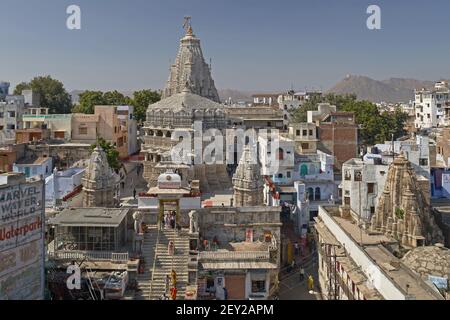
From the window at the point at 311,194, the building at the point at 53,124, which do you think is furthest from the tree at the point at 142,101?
the window at the point at 311,194

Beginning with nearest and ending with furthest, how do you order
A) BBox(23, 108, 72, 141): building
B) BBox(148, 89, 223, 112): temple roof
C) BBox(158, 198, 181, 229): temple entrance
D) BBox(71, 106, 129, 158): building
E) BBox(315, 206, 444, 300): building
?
1. BBox(315, 206, 444, 300): building
2. BBox(158, 198, 181, 229): temple entrance
3. BBox(148, 89, 223, 112): temple roof
4. BBox(71, 106, 129, 158): building
5. BBox(23, 108, 72, 141): building

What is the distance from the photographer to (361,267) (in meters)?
21.0

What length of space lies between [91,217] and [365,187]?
17.6m

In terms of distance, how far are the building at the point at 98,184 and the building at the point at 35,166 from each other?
10.2m

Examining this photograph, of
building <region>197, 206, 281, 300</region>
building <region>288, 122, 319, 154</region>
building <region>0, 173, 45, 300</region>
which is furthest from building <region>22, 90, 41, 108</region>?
building <region>0, 173, 45, 300</region>

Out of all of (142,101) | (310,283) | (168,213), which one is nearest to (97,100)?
(142,101)

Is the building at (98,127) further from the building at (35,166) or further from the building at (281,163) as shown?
the building at (281,163)

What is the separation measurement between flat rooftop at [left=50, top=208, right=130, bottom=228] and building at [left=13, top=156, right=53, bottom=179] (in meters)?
14.8

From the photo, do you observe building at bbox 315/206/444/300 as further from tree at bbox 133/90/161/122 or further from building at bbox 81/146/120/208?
tree at bbox 133/90/161/122

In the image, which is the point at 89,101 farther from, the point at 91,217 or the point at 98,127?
the point at 91,217

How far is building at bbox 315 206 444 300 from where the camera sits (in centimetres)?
1802

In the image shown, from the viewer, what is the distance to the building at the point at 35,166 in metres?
40.6

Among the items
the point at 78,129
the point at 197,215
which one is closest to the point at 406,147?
the point at 197,215

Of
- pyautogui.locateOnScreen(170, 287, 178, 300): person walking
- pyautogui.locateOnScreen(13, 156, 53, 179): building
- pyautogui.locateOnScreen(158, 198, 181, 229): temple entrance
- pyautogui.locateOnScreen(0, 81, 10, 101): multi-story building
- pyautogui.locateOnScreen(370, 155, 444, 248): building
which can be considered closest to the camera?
pyautogui.locateOnScreen(170, 287, 178, 300): person walking
